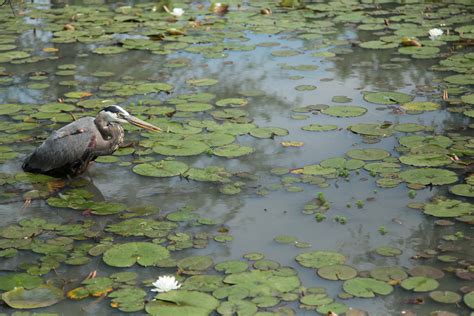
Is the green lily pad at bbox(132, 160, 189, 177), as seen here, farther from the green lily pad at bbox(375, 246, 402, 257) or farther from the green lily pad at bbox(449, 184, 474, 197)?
the green lily pad at bbox(449, 184, 474, 197)

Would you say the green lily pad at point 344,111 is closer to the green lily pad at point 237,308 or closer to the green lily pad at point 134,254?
the green lily pad at point 134,254

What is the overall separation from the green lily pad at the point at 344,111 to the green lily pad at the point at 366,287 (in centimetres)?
269

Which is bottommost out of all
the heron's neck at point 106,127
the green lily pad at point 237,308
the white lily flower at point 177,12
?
the green lily pad at point 237,308

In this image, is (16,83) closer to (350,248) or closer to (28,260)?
(28,260)

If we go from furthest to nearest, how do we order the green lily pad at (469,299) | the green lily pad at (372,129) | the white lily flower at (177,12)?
1. the white lily flower at (177,12)
2. the green lily pad at (372,129)
3. the green lily pad at (469,299)

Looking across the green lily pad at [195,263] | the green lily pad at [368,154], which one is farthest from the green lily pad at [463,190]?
the green lily pad at [195,263]

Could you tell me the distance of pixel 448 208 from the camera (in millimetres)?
5148

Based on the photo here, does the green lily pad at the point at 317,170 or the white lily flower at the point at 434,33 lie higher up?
the white lily flower at the point at 434,33

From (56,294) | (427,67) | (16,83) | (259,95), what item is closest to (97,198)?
(56,294)

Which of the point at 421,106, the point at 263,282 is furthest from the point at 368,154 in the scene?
the point at 263,282

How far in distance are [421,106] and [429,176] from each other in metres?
1.48

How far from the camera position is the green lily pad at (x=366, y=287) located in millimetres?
4230

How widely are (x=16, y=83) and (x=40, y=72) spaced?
1.28ft

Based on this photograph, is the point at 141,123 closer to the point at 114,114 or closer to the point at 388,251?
the point at 114,114
